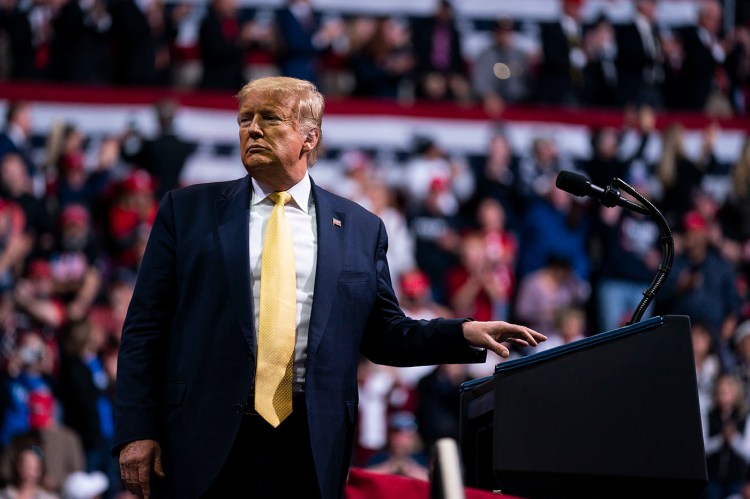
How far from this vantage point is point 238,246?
12.0 feet

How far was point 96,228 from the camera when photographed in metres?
10.2

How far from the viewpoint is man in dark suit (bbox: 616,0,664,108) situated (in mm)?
13578

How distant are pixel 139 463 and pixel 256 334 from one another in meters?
0.44

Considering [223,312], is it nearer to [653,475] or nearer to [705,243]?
[653,475]

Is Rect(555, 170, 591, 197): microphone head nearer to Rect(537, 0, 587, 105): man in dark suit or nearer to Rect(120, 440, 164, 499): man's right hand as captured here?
Rect(120, 440, 164, 499): man's right hand

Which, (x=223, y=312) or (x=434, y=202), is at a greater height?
(x=434, y=202)

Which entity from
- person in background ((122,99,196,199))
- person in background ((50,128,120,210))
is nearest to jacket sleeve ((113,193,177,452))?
person in background ((50,128,120,210))

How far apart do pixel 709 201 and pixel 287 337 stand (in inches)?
348

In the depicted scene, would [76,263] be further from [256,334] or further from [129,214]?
[256,334]

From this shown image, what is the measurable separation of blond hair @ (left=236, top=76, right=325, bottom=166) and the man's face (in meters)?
0.01

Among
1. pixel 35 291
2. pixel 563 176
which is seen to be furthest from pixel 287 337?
pixel 35 291

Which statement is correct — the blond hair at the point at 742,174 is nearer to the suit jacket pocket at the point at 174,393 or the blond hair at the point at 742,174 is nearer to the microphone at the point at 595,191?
the microphone at the point at 595,191

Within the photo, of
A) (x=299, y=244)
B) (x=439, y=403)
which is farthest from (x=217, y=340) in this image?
(x=439, y=403)

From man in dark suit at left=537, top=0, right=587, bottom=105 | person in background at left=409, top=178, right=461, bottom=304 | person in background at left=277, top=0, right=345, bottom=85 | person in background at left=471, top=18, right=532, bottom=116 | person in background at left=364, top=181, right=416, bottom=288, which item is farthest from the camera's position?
man in dark suit at left=537, top=0, right=587, bottom=105
